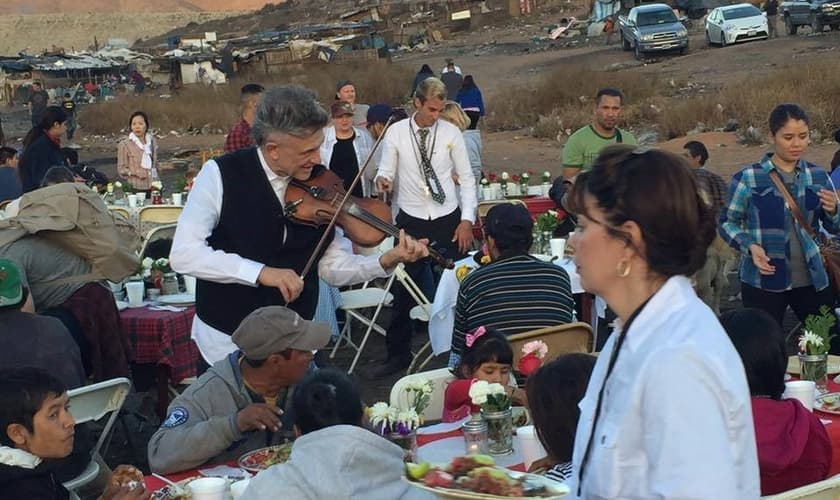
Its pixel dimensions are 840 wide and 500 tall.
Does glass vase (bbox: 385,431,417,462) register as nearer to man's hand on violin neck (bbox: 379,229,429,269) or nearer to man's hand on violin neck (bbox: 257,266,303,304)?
man's hand on violin neck (bbox: 257,266,303,304)

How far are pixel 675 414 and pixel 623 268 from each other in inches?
11.6

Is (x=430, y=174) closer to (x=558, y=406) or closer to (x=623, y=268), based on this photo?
(x=558, y=406)

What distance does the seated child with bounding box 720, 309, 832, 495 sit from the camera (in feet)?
12.2

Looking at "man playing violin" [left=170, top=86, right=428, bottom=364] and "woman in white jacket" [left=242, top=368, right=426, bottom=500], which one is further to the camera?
"man playing violin" [left=170, top=86, right=428, bottom=364]

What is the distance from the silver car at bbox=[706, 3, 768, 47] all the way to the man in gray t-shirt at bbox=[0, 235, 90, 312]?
3262 centimetres

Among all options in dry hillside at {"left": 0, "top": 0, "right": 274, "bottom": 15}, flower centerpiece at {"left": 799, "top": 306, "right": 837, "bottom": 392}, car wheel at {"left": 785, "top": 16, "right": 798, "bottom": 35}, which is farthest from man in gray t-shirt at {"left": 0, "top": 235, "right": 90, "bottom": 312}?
dry hillside at {"left": 0, "top": 0, "right": 274, "bottom": 15}

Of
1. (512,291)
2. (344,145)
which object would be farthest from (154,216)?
(512,291)

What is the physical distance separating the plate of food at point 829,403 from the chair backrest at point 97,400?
290cm

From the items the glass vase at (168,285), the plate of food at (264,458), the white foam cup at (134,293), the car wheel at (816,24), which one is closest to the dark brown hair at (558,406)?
the plate of food at (264,458)

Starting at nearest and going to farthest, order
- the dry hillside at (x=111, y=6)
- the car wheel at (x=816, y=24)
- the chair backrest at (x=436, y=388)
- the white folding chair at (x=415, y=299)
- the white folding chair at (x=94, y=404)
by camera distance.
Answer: the white folding chair at (x=94, y=404), the chair backrest at (x=436, y=388), the white folding chair at (x=415, y=299), the car wheel at (x=816, y=24), the dry hillside at (x=111, y=6)

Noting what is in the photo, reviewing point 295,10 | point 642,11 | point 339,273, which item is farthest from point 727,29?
point 295,10

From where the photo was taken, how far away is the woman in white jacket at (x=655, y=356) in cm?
199

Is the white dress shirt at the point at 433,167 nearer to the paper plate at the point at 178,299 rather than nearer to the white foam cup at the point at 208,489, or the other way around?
the paper plate at the point at 178,299

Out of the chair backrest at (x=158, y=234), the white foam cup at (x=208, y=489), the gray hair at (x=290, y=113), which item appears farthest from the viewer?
the chair backrest at (x=158, y=234)
